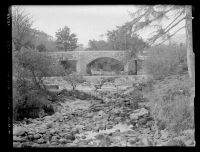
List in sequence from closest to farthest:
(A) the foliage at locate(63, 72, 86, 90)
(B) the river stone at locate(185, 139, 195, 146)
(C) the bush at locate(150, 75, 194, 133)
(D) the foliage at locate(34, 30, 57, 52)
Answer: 1. (B) the river stone at locate(185, 139, 195, 146)
2. (C) the bush at locate(150, 75, 194, 133)
3. (D) the foliage at locate(34, 30, 57, 52)
4. (A) the foliage at locate(63, 72, 86, 90)

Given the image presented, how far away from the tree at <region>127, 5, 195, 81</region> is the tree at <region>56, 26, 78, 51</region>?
0.94 meters

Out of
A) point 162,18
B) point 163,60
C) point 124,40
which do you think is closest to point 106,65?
point 124,40

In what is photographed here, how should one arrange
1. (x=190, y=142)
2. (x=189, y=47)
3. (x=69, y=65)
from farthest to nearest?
(x=69, y=65)
(x=189, y=47)
(x=190, y=142)

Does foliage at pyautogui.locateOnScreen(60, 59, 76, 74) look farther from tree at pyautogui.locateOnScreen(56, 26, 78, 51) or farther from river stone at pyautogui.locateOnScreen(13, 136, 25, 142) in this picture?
river stone at pyautogui.locateOnScreen(13, 136, 25, 142)

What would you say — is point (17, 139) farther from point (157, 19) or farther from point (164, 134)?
point (157, 19)

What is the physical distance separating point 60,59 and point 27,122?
112cm

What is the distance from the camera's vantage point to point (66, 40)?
3.84m

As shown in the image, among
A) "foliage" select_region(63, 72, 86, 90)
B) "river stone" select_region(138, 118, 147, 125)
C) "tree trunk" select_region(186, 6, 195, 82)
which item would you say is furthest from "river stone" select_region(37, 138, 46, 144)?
"tree trunk" select_region(186, 6, 195, 82)

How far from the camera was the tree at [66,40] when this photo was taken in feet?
12.5

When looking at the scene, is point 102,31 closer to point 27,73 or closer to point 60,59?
point 60,59

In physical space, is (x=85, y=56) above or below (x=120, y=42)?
below

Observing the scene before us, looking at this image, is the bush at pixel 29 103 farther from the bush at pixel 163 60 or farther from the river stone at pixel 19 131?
the bush at pixel 163 60

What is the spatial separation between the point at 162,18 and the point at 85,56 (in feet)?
4.53

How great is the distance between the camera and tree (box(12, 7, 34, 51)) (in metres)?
3.57
